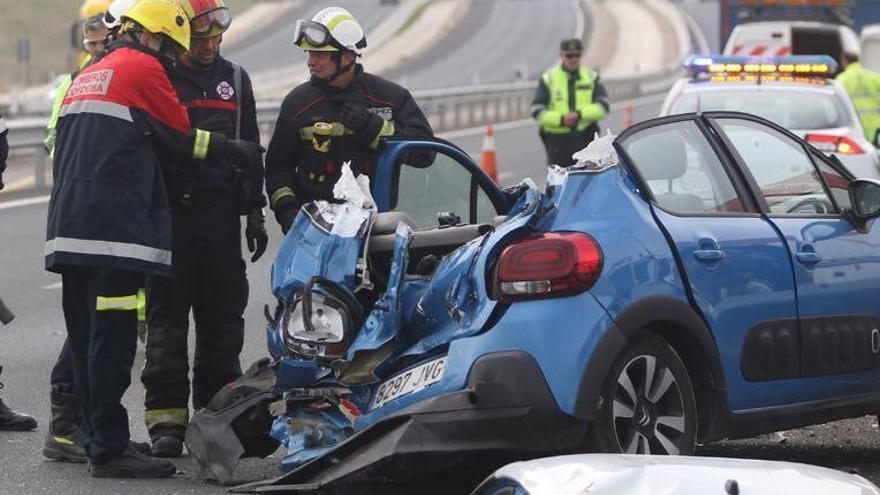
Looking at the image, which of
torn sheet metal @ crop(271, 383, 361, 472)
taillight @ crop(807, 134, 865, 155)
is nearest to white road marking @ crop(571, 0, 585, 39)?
taillight @ crop(807, 134, 865, 155)

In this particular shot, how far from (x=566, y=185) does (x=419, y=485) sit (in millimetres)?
1447

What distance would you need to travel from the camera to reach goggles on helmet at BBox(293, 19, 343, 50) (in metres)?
→ 8.30

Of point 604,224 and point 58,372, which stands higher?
point 604,224

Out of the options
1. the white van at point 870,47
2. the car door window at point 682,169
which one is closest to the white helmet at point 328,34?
the car door window at point 682,169

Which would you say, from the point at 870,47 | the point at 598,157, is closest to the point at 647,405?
the point at 598,157

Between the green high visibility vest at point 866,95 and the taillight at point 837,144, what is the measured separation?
3.63 m

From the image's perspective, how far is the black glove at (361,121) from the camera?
8.29 m

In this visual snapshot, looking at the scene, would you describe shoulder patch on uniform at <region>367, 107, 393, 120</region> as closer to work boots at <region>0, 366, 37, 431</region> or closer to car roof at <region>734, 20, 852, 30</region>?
work boots at <region>0, 366, 37, 431</region>

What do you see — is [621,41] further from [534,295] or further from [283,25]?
[534,295]

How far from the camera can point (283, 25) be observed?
277 ft

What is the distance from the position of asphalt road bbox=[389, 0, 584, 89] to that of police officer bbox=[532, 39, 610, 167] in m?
44.1

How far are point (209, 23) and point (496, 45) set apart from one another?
74889 millimetres

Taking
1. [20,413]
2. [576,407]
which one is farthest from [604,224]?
[20,413]

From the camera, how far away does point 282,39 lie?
259 feet
